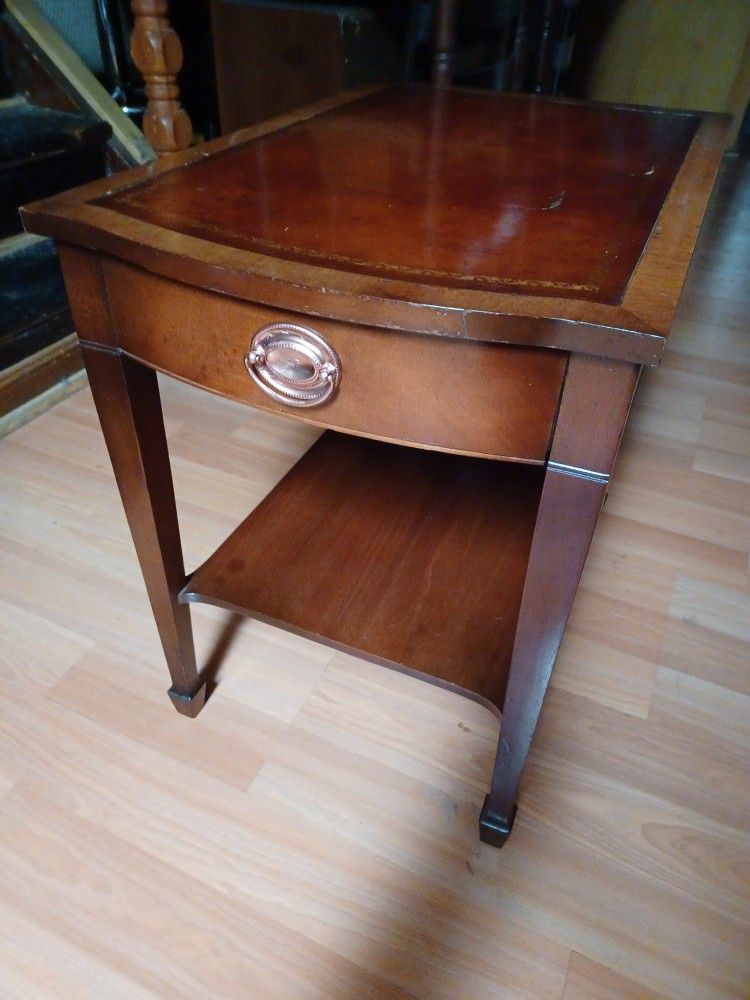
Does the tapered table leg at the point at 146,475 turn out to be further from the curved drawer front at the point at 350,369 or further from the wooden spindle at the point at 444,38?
the wooden spindle at the point at 444,38

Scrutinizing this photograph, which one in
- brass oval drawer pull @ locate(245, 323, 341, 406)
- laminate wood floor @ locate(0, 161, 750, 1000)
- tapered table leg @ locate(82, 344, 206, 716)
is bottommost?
laminate wood floor @ locate(0, 161, 750, 1000)

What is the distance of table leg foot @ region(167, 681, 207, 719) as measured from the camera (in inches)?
33.8

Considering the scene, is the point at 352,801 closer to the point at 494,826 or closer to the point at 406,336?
the point at 494,826

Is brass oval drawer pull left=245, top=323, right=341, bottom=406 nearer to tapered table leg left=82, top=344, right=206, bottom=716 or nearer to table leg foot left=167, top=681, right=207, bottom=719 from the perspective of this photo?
tapered table leg left=82, top=344, right=206, bottom=716

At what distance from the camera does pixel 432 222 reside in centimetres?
58

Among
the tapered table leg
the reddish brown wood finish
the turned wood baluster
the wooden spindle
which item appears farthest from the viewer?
the wooden spindle

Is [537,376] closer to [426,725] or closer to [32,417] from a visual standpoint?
[426,725]

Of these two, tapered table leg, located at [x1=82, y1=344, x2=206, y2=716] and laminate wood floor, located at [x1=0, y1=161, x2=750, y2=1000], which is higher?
tapered table leg, located at [x1=82, y1=344, x2=206, y2=716]

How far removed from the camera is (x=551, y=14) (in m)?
2.23

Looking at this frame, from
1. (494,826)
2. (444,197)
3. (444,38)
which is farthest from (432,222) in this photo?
(444,38)

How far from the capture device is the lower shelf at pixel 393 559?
73 cm

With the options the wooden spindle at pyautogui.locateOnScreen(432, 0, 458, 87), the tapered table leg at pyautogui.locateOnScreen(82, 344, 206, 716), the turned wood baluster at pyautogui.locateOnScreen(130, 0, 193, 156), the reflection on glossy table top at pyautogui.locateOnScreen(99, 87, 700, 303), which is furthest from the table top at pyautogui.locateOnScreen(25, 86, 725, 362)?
the wooden spindle at pyautogui.locateOnScreen(432, 0, 458, 87)

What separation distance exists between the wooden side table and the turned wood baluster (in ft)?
1.52

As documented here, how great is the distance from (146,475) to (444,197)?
365 mm
